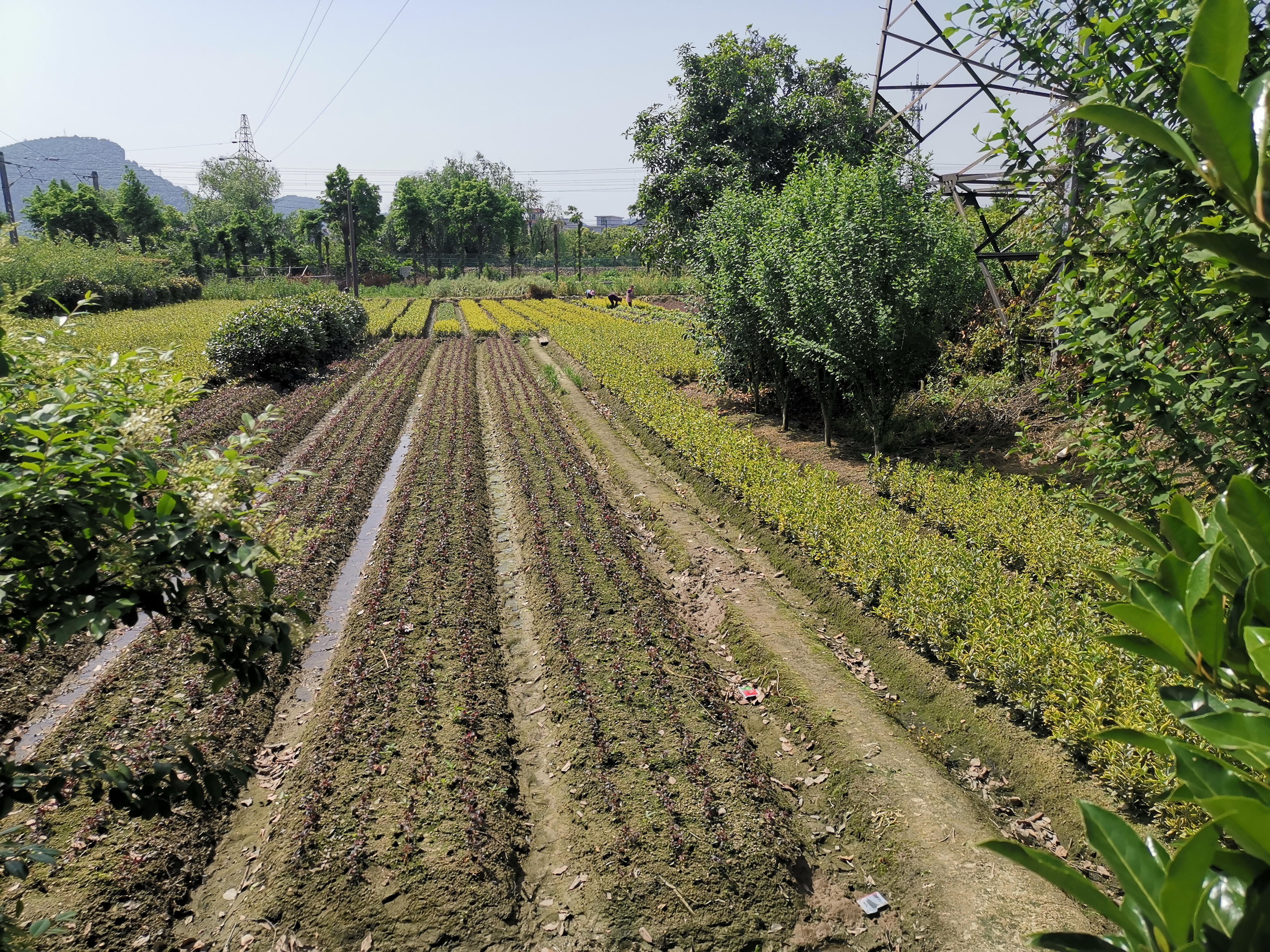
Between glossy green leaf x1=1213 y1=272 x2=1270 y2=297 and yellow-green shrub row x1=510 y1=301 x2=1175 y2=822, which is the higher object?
glossy green leaf x1=1213 y1=272 x2=1270 y2=297

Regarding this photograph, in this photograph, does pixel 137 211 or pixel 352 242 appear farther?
pixel 137 211

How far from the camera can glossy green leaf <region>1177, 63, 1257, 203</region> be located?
0.68m

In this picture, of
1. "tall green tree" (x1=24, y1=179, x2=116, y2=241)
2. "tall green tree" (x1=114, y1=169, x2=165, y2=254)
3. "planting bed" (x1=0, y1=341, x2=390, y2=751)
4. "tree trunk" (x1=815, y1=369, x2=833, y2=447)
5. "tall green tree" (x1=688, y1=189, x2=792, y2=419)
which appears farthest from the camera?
"tall green tree" (x1=114, y1=169, x2=165, y2=254)

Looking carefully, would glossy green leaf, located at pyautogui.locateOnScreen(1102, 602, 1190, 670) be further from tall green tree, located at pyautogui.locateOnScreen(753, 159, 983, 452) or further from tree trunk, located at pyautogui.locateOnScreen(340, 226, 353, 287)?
tree trunk, located at pyautogui.locateOnScreen(340, 226, 353, 287)

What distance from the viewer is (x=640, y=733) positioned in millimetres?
5340

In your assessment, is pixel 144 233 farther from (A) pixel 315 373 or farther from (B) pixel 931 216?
(B) pixel 931 216

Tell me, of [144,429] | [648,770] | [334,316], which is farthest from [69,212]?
[144,429]

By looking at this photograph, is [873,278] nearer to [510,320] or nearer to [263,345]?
[263,345]

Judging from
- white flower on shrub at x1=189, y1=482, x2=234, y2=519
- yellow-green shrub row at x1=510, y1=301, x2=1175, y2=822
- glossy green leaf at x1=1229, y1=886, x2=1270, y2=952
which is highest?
white flower on shrub at x1=189, y1=482, x2=234, y2=519

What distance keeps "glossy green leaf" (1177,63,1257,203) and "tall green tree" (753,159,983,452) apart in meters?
8.94

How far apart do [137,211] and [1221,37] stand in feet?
202

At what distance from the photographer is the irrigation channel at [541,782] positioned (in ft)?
13.0

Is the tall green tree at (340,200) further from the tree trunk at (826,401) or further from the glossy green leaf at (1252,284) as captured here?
the glossy green leaf at (1252,284)

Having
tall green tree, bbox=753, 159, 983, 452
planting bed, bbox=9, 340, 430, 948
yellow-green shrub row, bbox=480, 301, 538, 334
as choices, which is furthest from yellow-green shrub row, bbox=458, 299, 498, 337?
planting bed, bbox=9, 340, 430, 948
